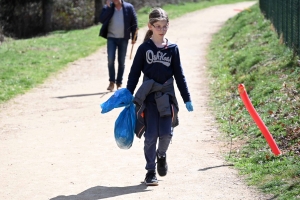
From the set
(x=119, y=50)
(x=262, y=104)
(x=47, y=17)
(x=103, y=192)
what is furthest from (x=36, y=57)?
(x=103, y=192)

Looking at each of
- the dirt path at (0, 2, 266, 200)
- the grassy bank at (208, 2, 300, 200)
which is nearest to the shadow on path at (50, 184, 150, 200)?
the dirt path at (0, 2, 266, 200)

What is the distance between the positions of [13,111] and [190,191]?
5.34m

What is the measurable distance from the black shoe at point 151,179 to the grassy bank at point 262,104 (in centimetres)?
92

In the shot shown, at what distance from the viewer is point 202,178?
739cm

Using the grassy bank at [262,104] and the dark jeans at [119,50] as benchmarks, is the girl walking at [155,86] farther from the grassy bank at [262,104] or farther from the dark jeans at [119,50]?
the dark jeans at [119,50]

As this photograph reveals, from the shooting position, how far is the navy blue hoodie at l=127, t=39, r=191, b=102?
7.06m

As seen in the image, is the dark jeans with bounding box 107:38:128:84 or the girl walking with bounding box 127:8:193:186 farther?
the dark jeans with bounding box 107:38:128:84

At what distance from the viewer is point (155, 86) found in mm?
7086

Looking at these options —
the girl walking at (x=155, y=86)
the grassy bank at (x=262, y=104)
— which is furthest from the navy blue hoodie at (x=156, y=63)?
the grassy bank at (x=262, y=104)

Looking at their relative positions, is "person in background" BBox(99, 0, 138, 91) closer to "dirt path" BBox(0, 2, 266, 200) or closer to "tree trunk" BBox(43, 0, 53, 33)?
"dirt path" BBox(0, 2, 266, 200)

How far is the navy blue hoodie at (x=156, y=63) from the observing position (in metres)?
7.06

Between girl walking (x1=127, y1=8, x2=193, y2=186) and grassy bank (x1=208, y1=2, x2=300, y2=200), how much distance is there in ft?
3.18

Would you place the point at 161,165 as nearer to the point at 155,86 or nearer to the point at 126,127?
the point at 126,127

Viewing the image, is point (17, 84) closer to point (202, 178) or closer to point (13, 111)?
point (13, 111)
